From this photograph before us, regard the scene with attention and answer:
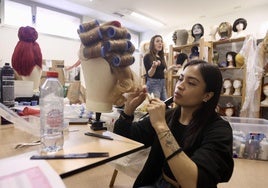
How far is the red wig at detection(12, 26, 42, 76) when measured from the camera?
1.41 metres

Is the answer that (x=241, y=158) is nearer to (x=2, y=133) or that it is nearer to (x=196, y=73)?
(x=196, y=73)

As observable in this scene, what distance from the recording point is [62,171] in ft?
1.69

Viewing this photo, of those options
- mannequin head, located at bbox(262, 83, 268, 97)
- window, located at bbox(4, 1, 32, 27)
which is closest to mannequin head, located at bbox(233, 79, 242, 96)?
mannequin head, located at bbox(262, 83, 268, 97)

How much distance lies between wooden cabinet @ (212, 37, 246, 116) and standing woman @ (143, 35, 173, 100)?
1240mm

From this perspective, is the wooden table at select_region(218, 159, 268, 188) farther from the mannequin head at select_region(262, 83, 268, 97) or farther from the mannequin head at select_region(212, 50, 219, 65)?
the mannequin head at select_region(212, 50, 219, 65)

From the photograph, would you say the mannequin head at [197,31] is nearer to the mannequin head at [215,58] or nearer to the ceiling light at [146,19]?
the mannequin head at [215,58]

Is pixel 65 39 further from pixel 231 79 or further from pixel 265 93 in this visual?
pixel 265 93

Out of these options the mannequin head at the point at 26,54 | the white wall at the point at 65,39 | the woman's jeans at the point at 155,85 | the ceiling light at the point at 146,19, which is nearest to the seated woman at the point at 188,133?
the mannequin head at the point at 26,54

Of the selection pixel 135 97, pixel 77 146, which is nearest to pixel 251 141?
pixel 135 97

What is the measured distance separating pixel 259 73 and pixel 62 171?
3099 millimetres

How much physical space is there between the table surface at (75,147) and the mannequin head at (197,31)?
10.4 feet

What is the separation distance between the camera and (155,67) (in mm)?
2701

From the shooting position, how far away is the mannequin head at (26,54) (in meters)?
1.41

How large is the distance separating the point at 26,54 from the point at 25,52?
15 millimetres
